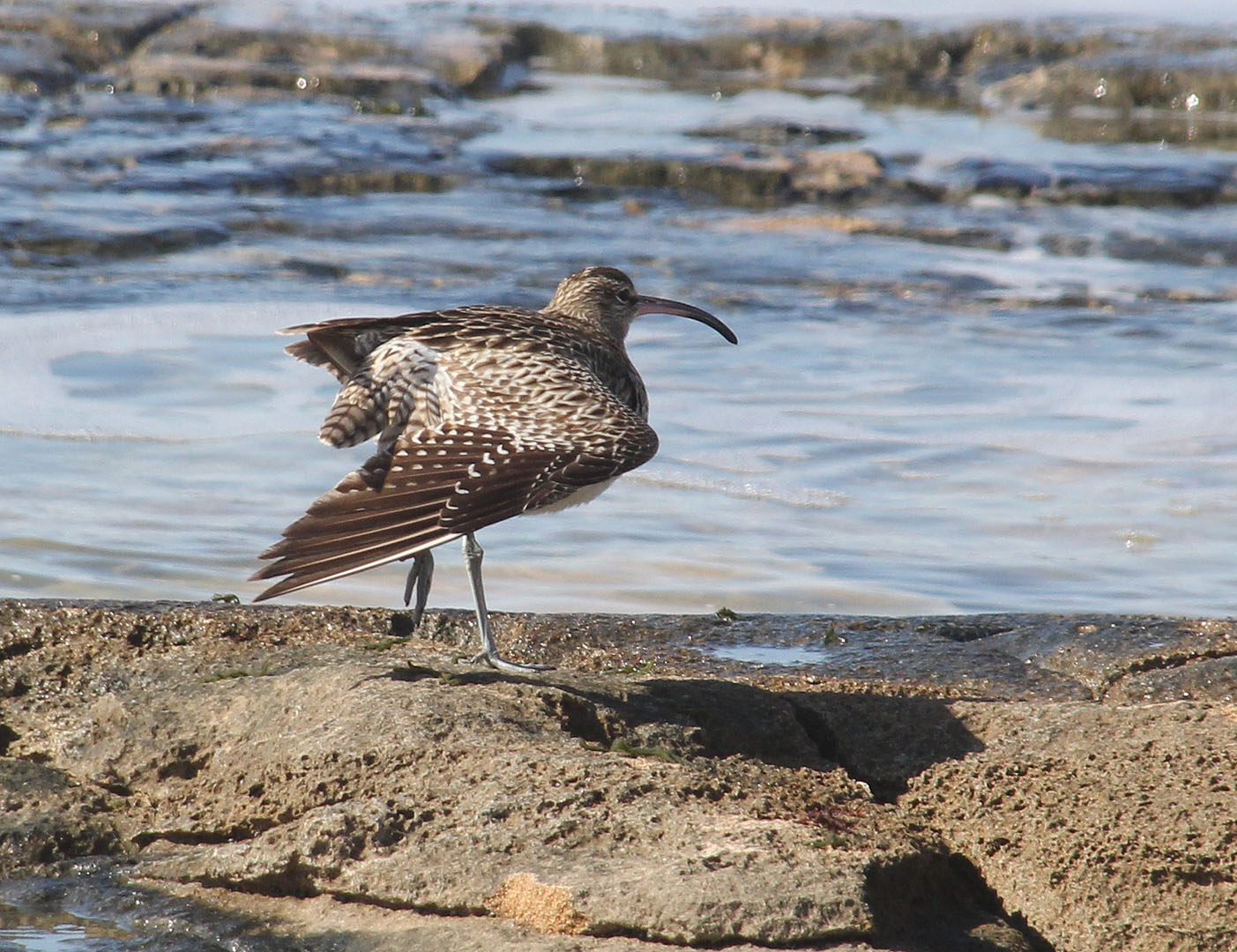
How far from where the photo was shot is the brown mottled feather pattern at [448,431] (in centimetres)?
428

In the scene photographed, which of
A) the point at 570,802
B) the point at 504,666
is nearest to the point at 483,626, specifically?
the point at 504,666

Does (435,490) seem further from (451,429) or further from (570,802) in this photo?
(570,802)

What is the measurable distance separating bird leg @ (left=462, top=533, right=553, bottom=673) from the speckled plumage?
0.97ft

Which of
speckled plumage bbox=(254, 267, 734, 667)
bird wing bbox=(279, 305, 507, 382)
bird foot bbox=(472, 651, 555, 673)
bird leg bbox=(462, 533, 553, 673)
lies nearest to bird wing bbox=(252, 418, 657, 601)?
speckled plumage bbox=(254, 267, 734, 667)

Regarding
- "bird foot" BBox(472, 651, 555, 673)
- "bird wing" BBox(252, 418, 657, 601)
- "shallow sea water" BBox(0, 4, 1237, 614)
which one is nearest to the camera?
"bird wing" BBox(252, 418, 657, 601)

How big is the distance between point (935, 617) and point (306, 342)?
2.26m

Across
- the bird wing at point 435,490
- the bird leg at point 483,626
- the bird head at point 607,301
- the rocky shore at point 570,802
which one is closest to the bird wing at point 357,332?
the bird wing at point 435,490

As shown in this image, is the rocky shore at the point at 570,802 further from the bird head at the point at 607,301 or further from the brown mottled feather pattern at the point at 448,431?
the bird head at the point at 607,301

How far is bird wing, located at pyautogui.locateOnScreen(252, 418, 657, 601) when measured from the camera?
4.19 metres

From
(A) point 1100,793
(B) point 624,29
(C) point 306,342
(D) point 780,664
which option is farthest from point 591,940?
(B) point 624,29

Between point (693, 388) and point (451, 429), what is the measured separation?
5683mm

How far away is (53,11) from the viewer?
22.2 m

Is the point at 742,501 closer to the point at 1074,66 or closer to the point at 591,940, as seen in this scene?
the point at 591,940

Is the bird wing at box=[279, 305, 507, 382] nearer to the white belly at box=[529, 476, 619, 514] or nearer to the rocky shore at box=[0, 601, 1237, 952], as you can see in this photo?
the white belly at box=[529, 476, 619, 514]
